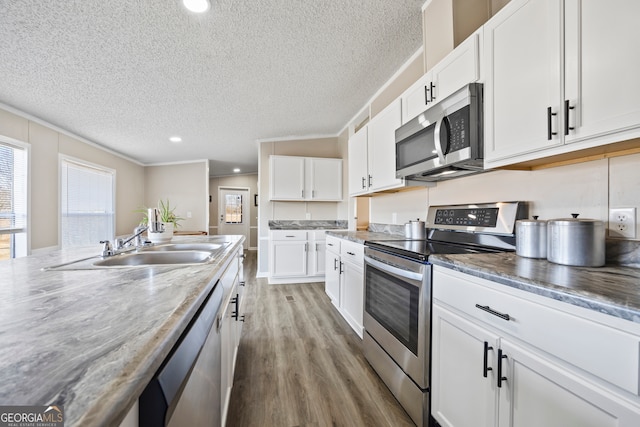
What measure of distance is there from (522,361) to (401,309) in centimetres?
68

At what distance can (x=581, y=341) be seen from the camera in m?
0.71

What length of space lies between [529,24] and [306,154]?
12.3 ft

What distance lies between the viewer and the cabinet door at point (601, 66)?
0.86 meters

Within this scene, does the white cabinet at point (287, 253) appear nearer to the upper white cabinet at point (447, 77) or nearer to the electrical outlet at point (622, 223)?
the upper white cabinet at point (447, 77)

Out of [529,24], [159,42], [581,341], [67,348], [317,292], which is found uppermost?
[159,42]

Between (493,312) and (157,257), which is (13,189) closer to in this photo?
(157,257)

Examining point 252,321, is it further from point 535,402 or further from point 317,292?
point 535,402

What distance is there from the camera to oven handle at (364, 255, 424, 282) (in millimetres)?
1344

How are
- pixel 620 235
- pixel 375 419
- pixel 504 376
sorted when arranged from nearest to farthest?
1. pixel 504 376
2. pixel 620 235
3. pixel 375 419

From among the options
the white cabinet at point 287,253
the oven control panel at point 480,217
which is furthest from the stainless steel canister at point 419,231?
the white cabinet at point 287,253

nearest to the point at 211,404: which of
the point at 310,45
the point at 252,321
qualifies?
the point at 252,321

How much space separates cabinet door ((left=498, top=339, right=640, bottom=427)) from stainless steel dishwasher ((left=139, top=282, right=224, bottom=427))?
3.25 feet

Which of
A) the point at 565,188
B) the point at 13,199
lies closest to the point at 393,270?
the point at 565,188

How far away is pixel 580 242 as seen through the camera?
1014mm
